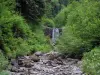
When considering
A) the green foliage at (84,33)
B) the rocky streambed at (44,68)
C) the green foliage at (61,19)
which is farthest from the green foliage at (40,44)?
the green foliage at (61,19)

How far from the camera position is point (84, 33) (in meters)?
14.4

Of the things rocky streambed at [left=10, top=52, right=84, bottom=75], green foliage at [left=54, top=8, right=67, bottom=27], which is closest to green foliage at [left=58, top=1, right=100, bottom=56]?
rocky streambed at [left=10, top=52, right=84, bottom=75]

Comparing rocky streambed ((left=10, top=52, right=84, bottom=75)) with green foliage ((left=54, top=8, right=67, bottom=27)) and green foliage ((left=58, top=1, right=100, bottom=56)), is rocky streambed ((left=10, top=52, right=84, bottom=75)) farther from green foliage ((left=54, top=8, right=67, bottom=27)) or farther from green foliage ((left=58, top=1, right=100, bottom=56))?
green foliage ((left=54, top=8, right=67, bottom=27))

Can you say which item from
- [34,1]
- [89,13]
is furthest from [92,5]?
[34,1]

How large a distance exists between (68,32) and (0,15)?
14.3 feet

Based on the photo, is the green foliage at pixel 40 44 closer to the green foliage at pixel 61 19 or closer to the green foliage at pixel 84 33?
the green foliage at pixel 84 33

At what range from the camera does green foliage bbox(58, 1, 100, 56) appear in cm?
1420

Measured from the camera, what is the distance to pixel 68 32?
1611 cm

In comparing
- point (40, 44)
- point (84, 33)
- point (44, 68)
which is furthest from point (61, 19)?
point (44, 68)

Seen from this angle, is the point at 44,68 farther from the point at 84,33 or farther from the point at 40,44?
the point at 40,44

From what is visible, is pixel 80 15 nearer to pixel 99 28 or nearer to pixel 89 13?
pixel 89 13

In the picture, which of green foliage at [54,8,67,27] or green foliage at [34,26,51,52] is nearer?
→ green foliage at [34,26,51,52]

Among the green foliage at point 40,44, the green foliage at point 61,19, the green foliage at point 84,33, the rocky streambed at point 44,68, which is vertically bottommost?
the green foliage at point 61,19

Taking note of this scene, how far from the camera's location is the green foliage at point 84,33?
1420 centimetres
